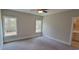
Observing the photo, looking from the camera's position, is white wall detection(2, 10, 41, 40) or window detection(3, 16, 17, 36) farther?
white wall detection(2, 10, 41, 40)

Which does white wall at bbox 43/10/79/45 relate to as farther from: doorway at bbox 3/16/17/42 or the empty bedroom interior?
doorway at bbox 3/16/17/42

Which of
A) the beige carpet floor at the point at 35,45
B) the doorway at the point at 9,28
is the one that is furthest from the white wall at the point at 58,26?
the doorway at the point at 9,28

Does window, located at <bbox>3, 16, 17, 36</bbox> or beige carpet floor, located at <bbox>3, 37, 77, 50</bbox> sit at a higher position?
window, located at <bbox>3, 16, 17, 36</bbox>

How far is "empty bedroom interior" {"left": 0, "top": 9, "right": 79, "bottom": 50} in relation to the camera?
1323 mm

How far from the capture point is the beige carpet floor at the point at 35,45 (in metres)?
1.36

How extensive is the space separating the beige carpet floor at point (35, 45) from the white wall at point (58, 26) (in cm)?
13

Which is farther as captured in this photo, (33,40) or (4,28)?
(33,40)

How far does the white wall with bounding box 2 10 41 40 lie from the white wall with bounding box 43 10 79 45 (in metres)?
0.24

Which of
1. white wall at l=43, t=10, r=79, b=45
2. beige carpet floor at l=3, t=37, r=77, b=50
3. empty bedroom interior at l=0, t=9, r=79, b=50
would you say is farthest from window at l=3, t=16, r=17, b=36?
white wall at l=43, t=10, r=79, b=45

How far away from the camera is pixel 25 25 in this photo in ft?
4.82
